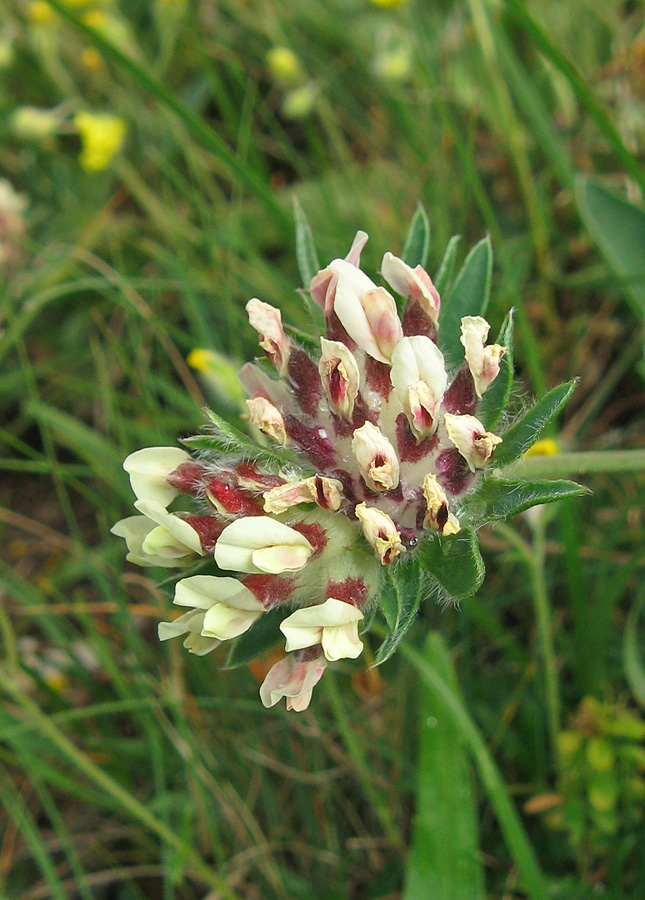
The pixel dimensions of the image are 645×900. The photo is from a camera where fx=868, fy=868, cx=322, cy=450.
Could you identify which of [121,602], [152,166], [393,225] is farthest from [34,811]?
[152,166]

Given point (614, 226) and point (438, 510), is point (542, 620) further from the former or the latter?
point (614, 226)

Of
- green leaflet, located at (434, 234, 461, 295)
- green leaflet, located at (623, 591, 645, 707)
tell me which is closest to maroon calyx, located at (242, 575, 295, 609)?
green leaflet, located at (434, 234, 461, 295)

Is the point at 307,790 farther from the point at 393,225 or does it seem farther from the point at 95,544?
the point at 393,225

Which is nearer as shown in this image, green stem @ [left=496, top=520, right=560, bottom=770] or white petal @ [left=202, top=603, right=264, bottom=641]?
white petal @ [left=202, top=603, right=264, bottom=641]

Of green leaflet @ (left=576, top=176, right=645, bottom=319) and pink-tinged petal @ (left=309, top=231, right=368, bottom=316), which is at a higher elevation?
green leaflet @ (left=576, top=176, right=645, bottom=319)

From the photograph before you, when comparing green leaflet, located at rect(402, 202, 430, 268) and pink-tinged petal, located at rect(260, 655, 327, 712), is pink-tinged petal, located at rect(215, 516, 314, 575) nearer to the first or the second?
pink-tinged petal, located at rect(260, 655, 327, 712)
